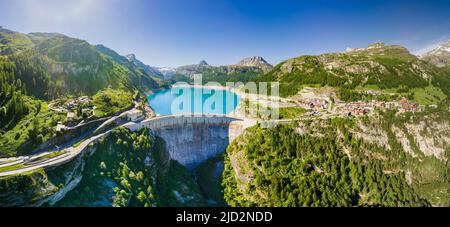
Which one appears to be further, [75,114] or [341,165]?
[341,165]

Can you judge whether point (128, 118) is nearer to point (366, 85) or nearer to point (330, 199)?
point (330, 199)

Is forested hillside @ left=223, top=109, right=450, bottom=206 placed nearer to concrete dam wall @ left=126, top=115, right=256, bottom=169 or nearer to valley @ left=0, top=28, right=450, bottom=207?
valley @ left=0, top=28, right=450, bottom=207

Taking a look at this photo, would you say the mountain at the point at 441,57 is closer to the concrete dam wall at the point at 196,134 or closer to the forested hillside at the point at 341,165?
the forested hillside at the point at 341,165

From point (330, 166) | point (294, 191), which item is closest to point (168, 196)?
point (294, 191)

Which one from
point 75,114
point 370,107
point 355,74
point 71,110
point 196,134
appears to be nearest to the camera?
point 75,114

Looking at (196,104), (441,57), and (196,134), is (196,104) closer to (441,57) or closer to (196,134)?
(196,134)

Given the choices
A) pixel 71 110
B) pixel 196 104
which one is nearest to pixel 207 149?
pixel 71 110

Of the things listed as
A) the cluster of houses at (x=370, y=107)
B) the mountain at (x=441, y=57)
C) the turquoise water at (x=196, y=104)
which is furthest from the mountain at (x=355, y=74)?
the mountain at (x=441, y=57)
